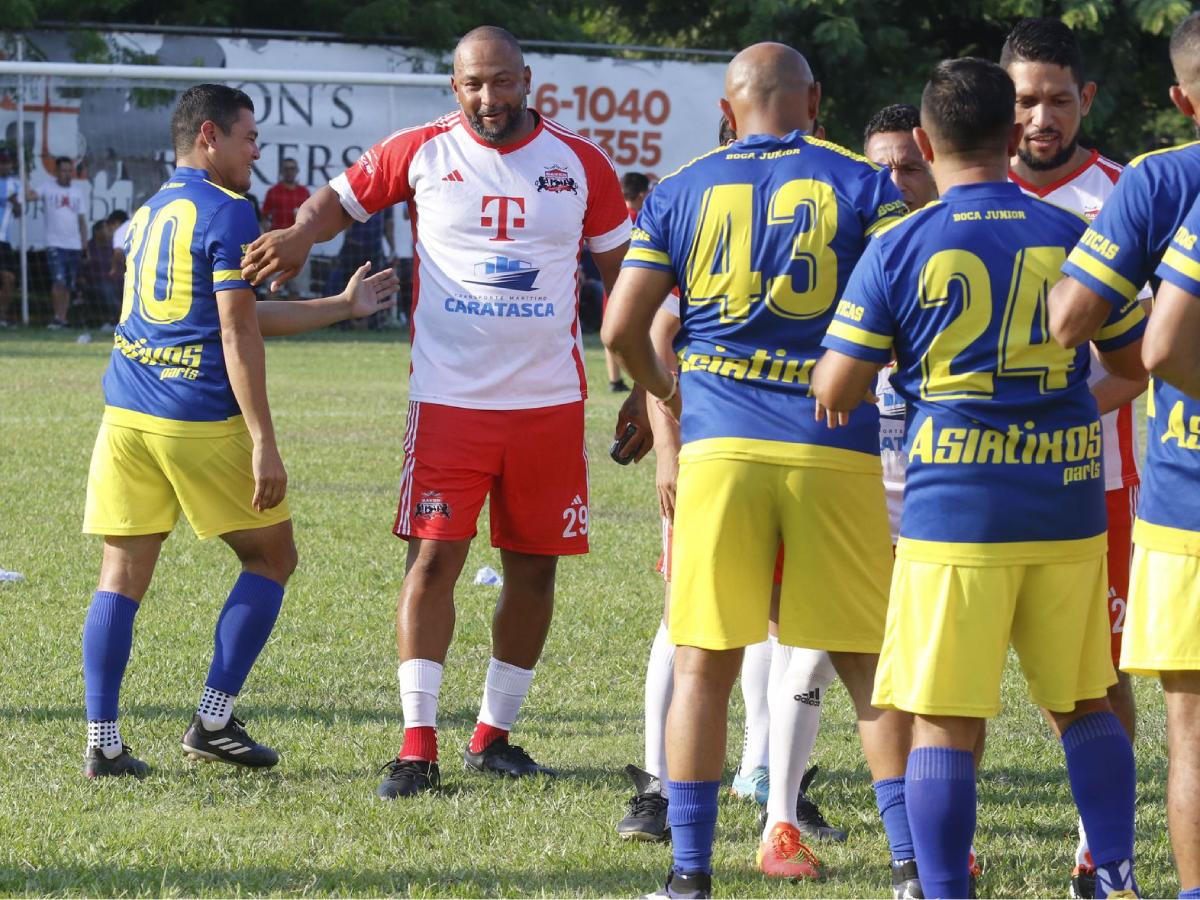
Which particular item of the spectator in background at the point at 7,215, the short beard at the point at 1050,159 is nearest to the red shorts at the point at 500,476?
the short beard at the point at 1050,159

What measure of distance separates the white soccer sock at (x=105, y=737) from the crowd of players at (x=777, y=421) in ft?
0.04

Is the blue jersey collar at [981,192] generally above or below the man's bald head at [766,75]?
below

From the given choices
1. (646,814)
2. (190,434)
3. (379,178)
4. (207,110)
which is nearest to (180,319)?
(190,434)

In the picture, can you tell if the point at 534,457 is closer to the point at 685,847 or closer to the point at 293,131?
the point at 685,847

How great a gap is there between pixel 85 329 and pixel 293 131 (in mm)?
4217

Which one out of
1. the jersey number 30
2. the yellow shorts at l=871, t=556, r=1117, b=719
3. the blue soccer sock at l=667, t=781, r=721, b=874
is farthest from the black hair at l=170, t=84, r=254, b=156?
the yellow shorts at l=871, t=556, r=1117, b=719

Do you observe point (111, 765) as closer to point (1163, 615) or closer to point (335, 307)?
point (335, 307)

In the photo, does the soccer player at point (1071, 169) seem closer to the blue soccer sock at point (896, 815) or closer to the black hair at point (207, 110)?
the blue soccer sock at point (896, 815)

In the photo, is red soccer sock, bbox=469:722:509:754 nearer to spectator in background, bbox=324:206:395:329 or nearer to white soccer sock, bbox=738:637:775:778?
white soccer sock, bbox=738:637:775:778

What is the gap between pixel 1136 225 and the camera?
11.7 ft

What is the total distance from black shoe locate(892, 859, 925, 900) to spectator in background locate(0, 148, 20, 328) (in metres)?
21.6

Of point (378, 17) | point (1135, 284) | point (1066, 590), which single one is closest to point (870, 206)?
point (1135, 284)

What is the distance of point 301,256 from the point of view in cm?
536

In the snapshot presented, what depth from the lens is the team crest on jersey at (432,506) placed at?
18.4ft
